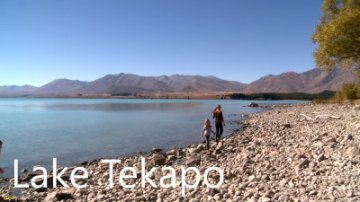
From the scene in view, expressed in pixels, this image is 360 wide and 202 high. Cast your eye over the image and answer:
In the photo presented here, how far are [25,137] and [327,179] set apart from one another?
36.5 meters

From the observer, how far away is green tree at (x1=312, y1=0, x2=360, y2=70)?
3519cm

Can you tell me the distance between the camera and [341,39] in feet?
119

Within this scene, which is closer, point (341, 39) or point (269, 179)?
point (269, 179)

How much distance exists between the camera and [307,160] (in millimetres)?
15172

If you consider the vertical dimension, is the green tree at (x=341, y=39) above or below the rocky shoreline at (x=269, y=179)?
above

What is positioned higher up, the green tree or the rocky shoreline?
the green tree

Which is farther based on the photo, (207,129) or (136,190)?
(207,129)

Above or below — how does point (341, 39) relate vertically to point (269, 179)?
above

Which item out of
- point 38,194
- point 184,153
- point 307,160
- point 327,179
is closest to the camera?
point 327,179

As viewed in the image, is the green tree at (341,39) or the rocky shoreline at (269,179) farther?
the green tree at (341,39)

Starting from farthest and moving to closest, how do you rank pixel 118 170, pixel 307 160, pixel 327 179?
1. pixel 118 170
2. pixel 307 160
3. pixel 327 179

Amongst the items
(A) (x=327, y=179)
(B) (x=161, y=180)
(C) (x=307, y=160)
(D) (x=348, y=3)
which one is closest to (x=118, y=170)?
(B) (x=161, y=180)

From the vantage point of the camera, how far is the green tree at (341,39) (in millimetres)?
35188

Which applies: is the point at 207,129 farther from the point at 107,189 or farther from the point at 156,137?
the point at 156,137
